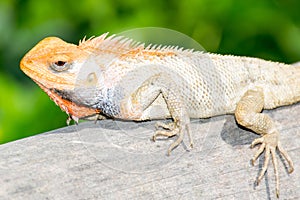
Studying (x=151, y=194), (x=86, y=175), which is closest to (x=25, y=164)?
(x=86, y=175)

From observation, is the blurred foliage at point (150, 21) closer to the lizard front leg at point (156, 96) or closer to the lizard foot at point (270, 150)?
the lizard front leg at point (156, 96)

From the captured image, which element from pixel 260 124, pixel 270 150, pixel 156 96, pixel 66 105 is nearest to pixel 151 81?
pixel 156 96

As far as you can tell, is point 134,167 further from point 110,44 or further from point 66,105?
point 110,44

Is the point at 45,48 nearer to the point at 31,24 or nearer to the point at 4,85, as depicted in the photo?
the point at 4,85

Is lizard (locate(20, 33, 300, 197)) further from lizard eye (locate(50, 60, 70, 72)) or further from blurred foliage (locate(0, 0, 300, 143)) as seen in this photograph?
blurred foliage (locate(0, 0, 300, 143))

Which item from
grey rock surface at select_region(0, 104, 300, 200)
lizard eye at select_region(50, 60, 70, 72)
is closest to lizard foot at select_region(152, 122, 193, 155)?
grey rock surface at select_region(0, 104, 300, 200)

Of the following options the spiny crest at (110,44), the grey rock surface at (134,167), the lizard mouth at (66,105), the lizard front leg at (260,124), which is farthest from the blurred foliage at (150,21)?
the grey rock surface at (134,167)
